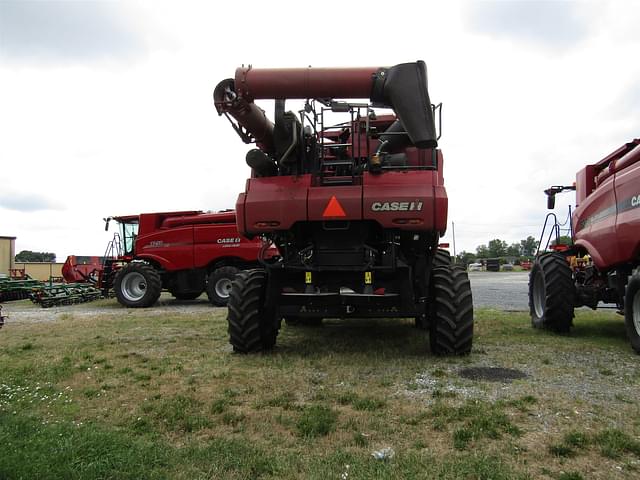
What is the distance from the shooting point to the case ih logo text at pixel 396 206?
244 inches

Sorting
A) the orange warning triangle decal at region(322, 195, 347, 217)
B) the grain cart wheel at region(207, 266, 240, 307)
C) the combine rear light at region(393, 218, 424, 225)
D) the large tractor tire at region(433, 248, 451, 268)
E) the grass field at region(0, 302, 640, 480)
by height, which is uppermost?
the orange warning triangle decal at region(322, 195, 347, 217)

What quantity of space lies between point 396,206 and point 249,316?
2264 mm

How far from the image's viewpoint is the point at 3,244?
36.5 m

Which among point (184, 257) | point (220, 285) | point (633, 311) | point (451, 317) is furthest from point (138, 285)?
point (633, 311)

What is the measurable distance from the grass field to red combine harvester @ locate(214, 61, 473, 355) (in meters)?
0.60

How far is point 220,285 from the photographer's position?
15.0m

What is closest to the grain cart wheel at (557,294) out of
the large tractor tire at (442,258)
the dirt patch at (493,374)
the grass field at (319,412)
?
the grass field at (319,412)

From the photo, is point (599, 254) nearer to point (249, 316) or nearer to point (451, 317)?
point (451, 317)

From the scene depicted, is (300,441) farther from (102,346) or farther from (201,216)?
(201,216)

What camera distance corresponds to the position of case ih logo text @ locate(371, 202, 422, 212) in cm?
619

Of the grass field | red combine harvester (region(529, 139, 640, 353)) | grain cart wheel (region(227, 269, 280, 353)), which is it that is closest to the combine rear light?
the grass field

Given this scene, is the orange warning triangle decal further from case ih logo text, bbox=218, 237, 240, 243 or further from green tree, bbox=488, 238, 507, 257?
green tree, bbox=488, 238, 507, 257

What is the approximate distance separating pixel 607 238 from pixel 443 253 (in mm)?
2476

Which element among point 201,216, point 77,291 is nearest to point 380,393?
point 201,216
